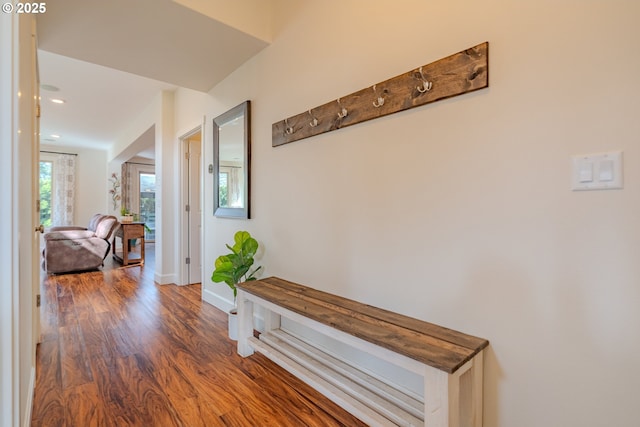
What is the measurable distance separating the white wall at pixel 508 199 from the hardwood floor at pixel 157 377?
2.23ft

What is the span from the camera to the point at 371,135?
159 cm

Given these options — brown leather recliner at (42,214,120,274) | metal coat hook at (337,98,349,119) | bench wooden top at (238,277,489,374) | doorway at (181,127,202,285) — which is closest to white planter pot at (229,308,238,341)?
bench wooden top at (238,277,489,374)

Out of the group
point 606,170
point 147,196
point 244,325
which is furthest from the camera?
point 147,196

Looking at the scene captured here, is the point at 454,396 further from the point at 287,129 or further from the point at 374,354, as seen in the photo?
the point at 287,129

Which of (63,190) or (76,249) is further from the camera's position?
(63,190)

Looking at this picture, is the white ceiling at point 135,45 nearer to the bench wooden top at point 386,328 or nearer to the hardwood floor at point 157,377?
the bench wooden top at point 386,328

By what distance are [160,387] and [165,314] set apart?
1309mm

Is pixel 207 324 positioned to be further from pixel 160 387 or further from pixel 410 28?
pixel 410 28

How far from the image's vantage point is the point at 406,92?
142 centimetres

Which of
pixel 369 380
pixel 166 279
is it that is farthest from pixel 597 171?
pixel 166 279

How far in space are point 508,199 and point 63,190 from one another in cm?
907

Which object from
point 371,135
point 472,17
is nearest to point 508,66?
point 472,17

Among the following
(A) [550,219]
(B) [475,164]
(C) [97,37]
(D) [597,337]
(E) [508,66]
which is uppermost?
(C) [97,37]

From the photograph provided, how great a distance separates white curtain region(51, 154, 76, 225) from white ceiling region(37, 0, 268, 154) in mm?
4425
